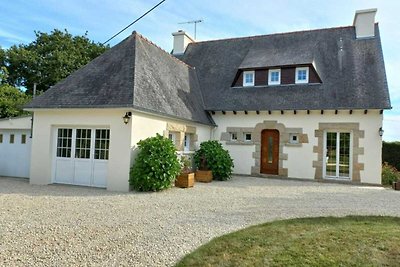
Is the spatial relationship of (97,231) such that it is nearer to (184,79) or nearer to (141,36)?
(141,36)

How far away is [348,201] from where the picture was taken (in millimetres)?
7688

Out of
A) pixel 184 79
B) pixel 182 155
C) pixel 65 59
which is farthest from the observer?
pixel 65 59

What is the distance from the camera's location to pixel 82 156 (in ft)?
30.2

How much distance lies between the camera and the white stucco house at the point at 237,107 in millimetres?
8930

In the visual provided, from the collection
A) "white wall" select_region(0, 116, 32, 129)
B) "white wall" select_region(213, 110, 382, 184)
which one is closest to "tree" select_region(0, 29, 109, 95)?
"white wall" select_region(0, 116, 32, 129)

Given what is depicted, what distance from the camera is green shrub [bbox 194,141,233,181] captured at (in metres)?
11.4

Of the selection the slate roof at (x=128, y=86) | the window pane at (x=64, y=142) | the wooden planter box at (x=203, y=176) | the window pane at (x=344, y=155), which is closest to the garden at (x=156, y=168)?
the slate roof at (x=128, y=86)

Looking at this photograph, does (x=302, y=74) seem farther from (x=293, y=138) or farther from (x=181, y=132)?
(x=181, y=132)

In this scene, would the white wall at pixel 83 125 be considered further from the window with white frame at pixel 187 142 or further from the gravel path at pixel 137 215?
the window with white frame at pixel 187 142

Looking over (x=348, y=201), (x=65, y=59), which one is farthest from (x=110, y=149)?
(x=65, y=59)

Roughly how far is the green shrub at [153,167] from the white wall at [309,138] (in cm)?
525

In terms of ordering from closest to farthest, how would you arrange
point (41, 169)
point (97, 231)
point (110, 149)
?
point (97, 231) < point (110, 149) < point (41, 169)

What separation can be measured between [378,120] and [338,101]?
5.18 feet

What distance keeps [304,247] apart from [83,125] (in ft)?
23.8
